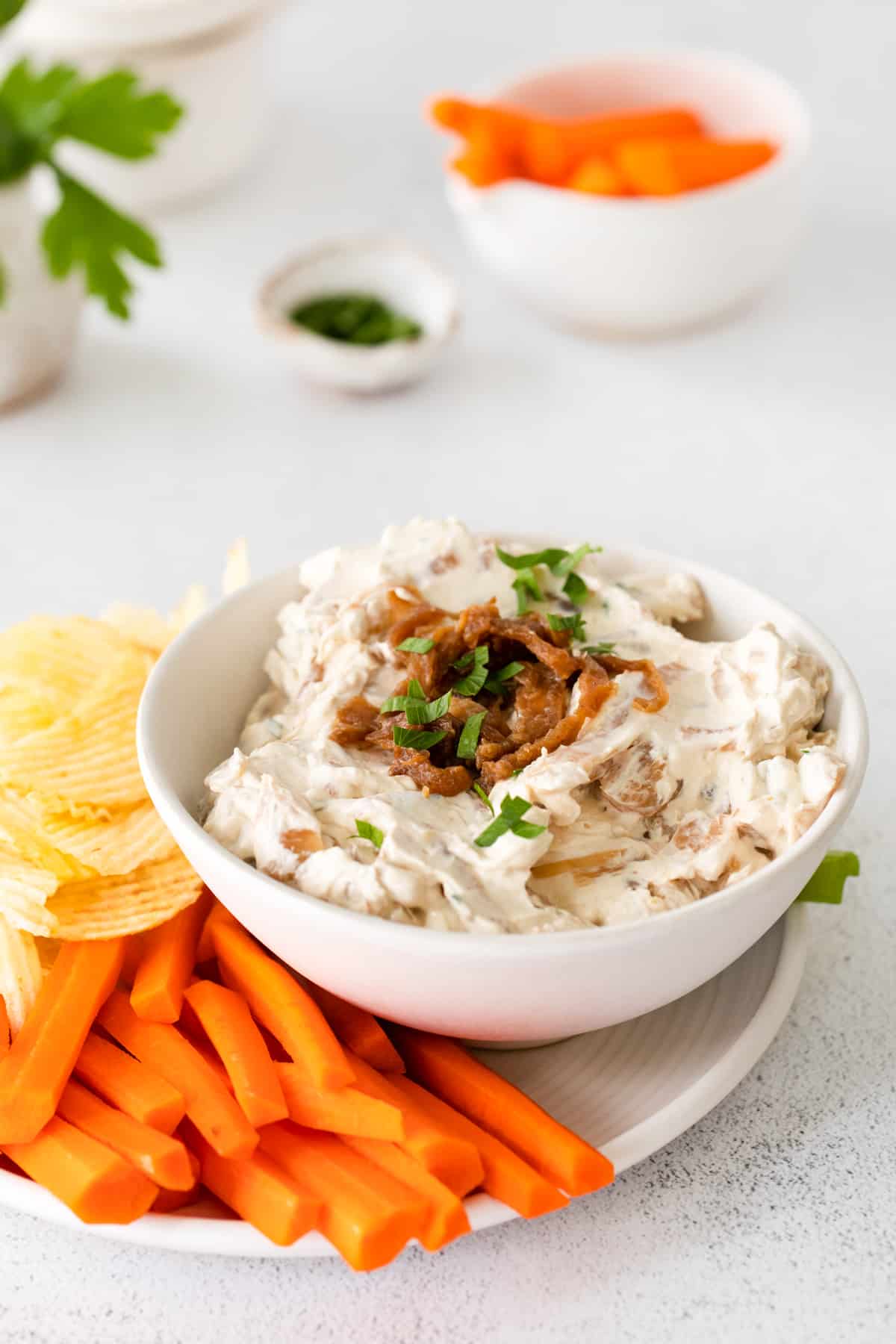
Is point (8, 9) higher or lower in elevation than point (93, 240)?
higher

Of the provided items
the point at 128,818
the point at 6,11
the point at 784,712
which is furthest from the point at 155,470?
the point at 784,712

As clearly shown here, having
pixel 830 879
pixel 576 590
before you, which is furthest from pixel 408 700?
pixel 830 879

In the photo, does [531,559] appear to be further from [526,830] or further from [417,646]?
[526,830]

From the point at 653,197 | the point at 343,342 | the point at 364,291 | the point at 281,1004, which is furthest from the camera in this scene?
the point at 364,291

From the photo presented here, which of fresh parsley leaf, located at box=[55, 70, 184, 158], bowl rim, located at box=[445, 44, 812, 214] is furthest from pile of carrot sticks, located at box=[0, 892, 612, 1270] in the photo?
bowl rim, located at box=[445, 44, 812, 214]

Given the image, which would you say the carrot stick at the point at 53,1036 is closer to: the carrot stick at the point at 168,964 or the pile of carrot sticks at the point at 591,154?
the carrot stick at the point at 168,964

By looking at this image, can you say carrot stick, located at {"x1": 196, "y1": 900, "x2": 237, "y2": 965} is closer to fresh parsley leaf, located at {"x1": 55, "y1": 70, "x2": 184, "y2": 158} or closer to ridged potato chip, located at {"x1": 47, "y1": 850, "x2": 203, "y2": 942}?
ridged potato chip, located at {"x1": 47, "y1": 850, "x2": 203, "y2": 942}
